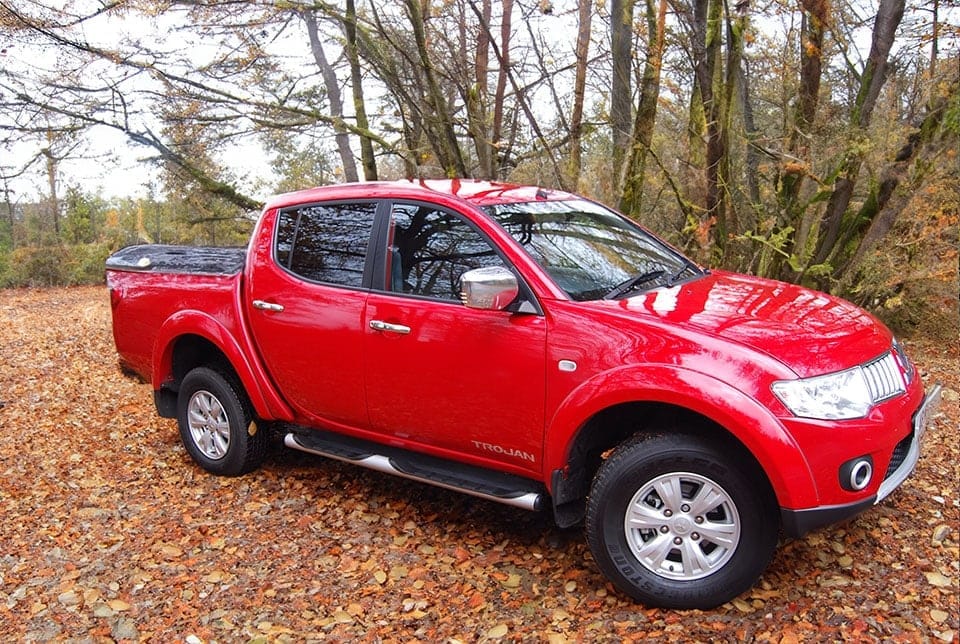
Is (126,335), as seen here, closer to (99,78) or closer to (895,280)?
(99,78)

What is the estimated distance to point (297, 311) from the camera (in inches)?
177

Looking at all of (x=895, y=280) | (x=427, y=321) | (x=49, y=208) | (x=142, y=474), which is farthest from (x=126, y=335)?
(x=49, y=208)

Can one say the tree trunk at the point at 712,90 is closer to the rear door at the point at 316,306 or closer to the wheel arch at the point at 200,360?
the rear door at the point at 316,306

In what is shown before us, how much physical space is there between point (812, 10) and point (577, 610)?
6530 millimetres

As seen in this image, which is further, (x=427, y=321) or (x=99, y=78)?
(x=99, y=78)

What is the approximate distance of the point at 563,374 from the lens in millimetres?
3436

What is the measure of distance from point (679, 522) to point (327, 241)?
8.43ft

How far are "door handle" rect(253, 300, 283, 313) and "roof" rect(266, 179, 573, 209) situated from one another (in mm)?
688

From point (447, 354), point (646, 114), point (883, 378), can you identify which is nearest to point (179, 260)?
point (447, 354)

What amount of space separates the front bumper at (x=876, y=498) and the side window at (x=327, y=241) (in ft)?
8.18

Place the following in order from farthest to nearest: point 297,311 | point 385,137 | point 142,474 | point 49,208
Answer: point 49,208, point 385,137, point 142,474, point 297,311

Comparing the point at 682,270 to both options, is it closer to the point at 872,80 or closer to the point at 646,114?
the point at 646,114

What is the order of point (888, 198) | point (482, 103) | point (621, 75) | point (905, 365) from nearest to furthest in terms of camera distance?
point (905, 365) → point (888, 198) → point (621, 75) → point (482, 103)

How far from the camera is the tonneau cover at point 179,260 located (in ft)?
16.8
